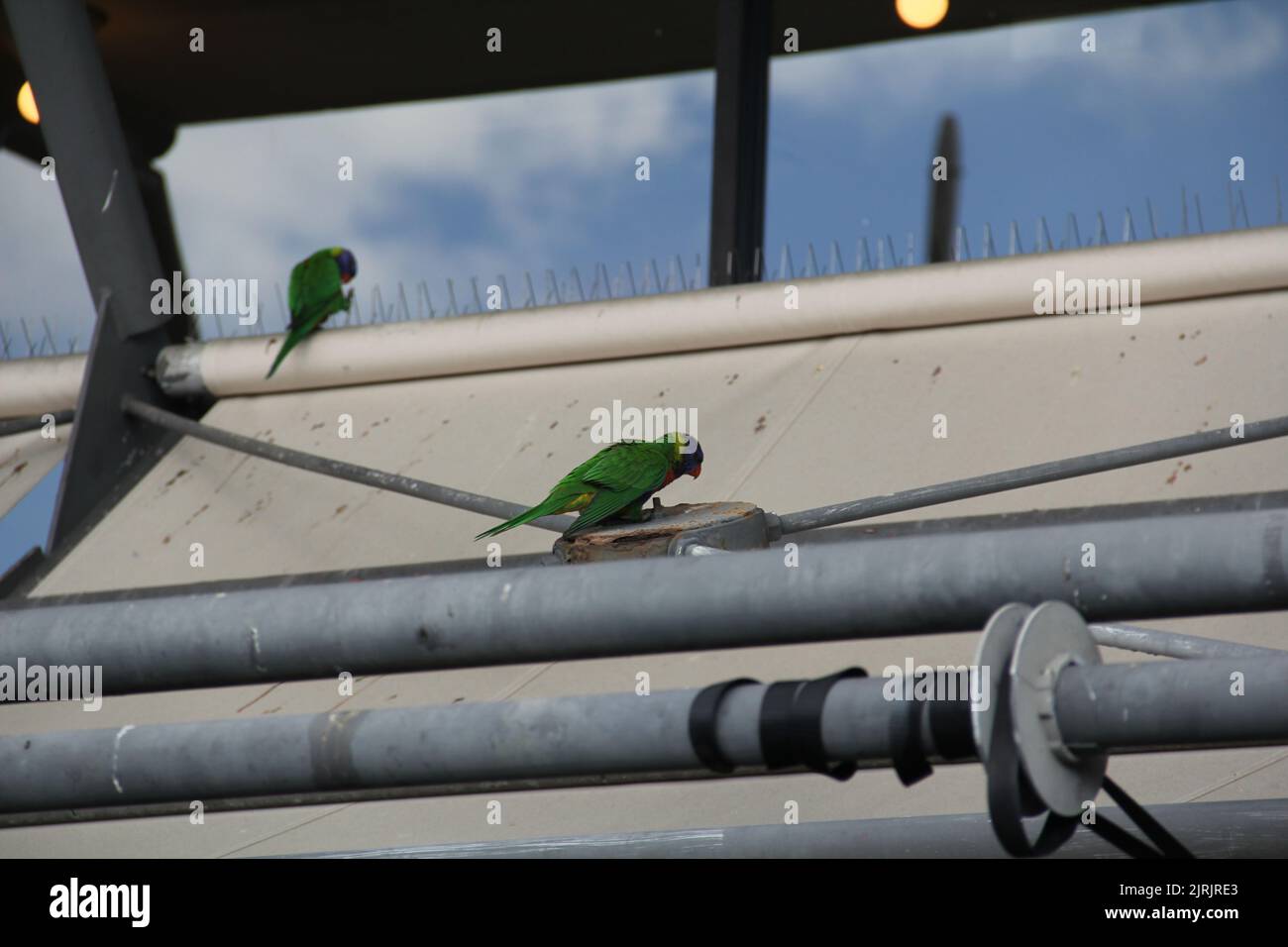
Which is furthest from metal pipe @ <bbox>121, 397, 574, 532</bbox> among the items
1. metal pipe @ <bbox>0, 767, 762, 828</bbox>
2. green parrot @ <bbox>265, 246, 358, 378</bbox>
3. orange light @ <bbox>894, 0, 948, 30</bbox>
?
orange light @ <bbox>894, 0, 948, 30</bbox>

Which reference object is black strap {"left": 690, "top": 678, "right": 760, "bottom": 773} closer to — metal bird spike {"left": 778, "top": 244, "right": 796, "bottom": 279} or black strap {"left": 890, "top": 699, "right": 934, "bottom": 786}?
black strap {"left": 890, "top": 699, "right": 934, "bottom": 786}

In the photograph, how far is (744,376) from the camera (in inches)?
145

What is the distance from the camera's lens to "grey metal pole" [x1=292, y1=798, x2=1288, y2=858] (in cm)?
231

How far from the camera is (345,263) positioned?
4117 mm

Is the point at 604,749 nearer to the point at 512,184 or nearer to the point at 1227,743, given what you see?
the point at 1227,743

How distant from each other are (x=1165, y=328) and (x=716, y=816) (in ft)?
4.95

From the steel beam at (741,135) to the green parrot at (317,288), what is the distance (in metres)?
0.99

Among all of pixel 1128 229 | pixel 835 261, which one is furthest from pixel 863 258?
pixel 1128 229

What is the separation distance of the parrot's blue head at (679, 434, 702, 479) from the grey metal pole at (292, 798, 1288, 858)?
0.63 m

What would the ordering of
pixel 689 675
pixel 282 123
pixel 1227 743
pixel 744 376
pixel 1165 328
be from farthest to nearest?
1. pixel 282 123
2. pixel 744 376
3. pixel 1165 328
4. pixel 689 675
5. pixel 1227 743

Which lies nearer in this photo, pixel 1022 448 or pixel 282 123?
pixel 1022 448

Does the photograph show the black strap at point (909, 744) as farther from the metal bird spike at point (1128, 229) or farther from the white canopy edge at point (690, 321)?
the metal bird spike at point (1128, 229)

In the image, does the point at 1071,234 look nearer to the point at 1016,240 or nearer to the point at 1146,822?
the point at 1016,240
